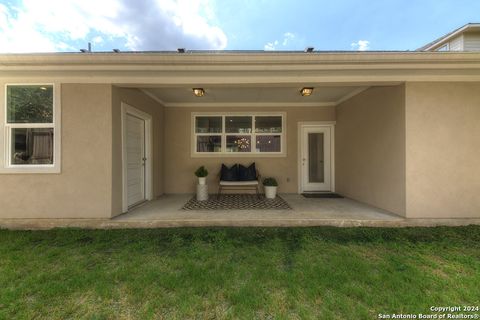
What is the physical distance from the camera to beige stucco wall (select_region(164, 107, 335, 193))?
20.3 feet

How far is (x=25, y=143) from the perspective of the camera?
370 cm

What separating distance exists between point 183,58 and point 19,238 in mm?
3474

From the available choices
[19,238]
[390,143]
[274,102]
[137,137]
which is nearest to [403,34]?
[274,102]

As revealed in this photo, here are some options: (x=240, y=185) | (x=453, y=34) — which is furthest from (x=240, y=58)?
(x=453, y=34)

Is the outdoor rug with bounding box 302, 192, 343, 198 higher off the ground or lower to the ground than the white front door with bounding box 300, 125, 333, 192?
lower

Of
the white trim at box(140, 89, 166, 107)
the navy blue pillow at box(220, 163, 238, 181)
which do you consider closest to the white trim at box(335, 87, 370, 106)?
the navy blue pillow at box(220, 163, 238, 181)

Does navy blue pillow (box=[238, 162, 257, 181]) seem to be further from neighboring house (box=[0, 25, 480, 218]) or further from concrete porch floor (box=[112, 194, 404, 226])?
neighboring house (box=[0, 25, 480, 218])

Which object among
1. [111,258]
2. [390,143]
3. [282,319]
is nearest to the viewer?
[282,319]

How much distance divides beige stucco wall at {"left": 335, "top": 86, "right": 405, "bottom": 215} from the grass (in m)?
0.96

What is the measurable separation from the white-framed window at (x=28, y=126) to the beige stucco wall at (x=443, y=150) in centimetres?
593

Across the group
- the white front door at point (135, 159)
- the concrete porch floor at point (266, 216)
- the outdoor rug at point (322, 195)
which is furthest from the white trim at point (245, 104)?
the concrete porch floor at point (266, 216)

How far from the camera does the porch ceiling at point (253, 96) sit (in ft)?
16.1

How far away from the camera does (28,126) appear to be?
144 inches

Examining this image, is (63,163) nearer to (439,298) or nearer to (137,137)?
(137,137)
